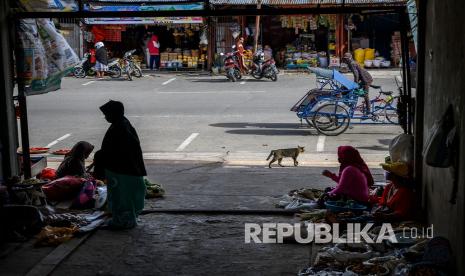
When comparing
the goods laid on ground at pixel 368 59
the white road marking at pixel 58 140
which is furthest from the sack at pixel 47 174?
the goods laid on ground at pixel 368 59

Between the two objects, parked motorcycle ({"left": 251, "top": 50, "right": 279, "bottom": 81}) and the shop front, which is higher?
the shop front

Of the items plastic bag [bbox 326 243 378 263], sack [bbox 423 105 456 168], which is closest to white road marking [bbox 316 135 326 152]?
plastic bag [bbox 326 243 378 263]

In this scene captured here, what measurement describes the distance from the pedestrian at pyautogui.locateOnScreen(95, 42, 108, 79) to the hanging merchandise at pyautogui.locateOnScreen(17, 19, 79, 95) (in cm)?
1660

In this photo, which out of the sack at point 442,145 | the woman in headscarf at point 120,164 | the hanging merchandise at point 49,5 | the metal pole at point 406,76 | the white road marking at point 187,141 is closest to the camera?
the sack at point 442,145

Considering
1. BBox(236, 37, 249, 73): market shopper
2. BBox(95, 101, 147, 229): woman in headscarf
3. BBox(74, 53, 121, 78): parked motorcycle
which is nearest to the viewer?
BBox(95, 101, 147, 229): woman in headscarf

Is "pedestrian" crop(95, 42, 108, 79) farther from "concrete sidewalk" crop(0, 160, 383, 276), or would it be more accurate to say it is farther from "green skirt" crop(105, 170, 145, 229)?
"green skirt" crop(105, 170, 145, 229)

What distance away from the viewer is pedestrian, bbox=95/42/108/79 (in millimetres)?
26334

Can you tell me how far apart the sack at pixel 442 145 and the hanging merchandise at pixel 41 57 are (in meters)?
5.74

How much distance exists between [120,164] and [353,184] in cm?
265

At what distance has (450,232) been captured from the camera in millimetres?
5941

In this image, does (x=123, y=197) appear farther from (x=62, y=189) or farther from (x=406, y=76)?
(x=406, y=76)

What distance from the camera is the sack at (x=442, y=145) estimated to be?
18.5ft

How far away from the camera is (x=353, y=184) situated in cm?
800

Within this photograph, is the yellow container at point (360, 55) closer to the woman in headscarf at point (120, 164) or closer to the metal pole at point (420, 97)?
the metal pole at point (420, 97)
